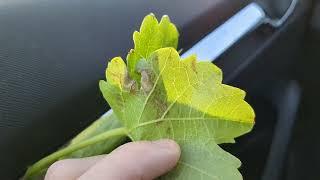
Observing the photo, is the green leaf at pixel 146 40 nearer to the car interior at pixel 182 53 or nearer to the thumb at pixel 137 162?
the thumb at pixel 137 162

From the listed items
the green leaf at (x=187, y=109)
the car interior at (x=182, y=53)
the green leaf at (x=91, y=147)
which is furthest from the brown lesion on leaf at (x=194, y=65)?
the car interior at (x=182, y=53)

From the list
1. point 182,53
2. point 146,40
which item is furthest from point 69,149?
point 182,53

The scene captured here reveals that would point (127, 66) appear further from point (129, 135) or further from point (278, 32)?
point (278, 32)

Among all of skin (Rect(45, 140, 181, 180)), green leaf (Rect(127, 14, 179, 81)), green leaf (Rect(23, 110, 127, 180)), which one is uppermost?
green leaf (Rect(127, 14, 179, 81))

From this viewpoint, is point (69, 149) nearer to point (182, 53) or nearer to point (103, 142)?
point (103, 142)

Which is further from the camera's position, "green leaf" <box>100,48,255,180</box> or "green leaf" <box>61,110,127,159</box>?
"green leaf" <box>61,110,127,159</box>

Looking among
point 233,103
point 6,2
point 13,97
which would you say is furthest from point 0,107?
point 233,103

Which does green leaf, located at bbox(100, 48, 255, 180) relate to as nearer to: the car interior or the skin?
the skin

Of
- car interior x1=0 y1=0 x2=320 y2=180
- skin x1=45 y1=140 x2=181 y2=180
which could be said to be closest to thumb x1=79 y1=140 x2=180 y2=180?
skin x1=45 y1=140 x2=181 y2=180
